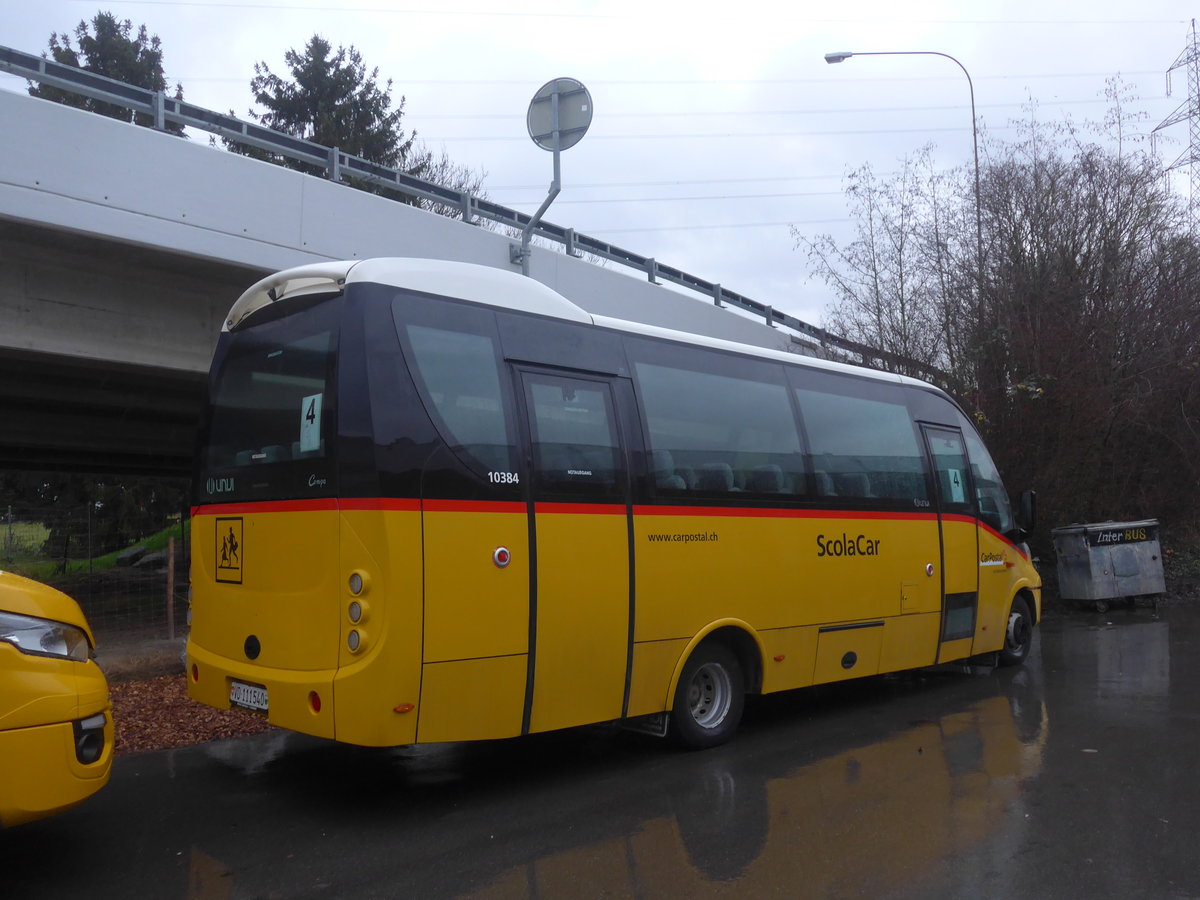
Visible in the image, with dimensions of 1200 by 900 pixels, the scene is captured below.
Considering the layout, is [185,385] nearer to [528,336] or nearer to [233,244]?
[233,244]

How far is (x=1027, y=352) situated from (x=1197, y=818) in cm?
1366

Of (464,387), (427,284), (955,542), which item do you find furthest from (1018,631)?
(427,284)

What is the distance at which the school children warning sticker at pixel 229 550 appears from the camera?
20.8 ft

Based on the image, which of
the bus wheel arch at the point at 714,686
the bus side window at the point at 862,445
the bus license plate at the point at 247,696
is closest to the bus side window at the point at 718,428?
the bus side window at the point at 862,445

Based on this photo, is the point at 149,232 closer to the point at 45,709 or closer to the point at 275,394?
the point at 275,394

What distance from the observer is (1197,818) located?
562 cm

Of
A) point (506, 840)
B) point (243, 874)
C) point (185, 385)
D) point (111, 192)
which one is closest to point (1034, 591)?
point (506, 840)

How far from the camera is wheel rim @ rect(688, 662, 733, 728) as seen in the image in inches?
294

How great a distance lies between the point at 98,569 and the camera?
15.6 metres

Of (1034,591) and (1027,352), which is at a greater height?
(1027,352)

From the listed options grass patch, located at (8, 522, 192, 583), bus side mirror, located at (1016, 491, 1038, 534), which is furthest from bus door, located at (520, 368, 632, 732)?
grass patch, located at (8, 522, 192, 583)

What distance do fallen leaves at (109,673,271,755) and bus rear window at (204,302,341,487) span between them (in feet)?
7.11

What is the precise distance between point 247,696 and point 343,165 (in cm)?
806

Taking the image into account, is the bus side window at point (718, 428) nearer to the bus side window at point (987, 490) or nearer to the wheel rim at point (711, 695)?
the wheel rim at point (711, 695)
